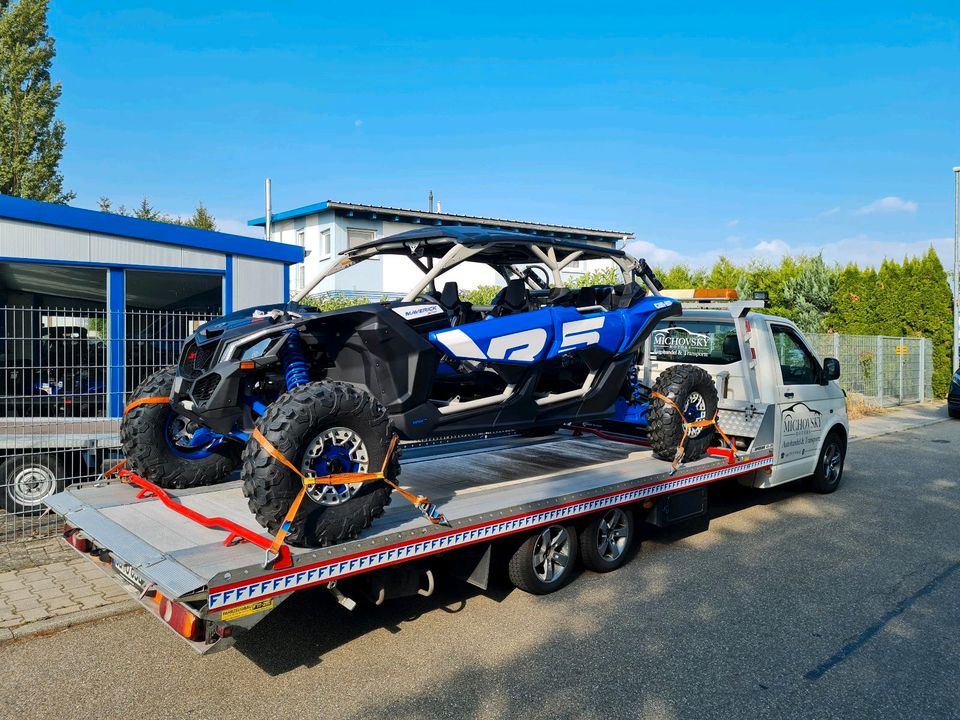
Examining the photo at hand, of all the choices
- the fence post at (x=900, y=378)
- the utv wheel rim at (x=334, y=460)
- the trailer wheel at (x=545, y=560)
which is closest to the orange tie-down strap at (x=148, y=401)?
the utv wheel rim at (x=334, y=460)

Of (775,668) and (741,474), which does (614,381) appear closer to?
(741,474)

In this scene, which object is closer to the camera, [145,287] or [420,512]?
[420,512]

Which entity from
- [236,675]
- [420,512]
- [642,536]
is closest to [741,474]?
[642,536]

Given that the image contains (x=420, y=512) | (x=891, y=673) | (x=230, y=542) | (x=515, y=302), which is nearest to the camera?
(x=230, y=542)

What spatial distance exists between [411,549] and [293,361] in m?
1.37

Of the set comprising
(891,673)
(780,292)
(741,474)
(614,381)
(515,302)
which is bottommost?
(891,673)

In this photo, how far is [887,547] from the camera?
254 inches

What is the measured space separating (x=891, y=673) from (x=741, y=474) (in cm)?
276

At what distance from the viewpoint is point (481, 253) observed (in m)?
5.48

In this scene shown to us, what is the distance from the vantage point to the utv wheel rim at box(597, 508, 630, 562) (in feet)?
18.1

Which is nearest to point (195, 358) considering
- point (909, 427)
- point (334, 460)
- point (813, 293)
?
point (334, 460)

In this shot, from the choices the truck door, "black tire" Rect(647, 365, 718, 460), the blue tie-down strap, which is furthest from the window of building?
the blue tie-down strap

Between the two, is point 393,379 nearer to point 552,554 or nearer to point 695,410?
point 552,554

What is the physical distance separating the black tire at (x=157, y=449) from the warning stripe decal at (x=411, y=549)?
2022 mm
